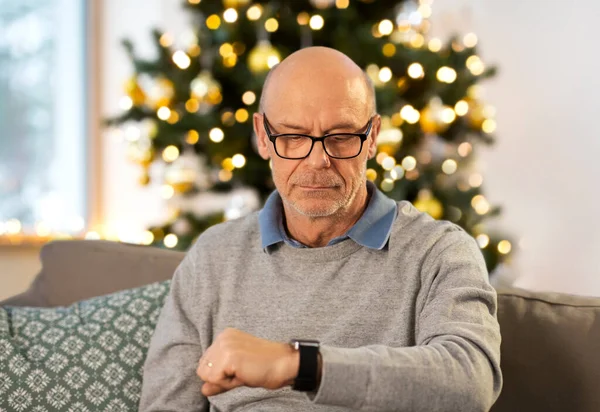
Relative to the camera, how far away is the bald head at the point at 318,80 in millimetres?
1563

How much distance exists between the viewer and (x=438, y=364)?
1.17m

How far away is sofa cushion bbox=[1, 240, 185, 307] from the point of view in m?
1.99

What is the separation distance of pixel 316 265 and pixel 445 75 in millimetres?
1866

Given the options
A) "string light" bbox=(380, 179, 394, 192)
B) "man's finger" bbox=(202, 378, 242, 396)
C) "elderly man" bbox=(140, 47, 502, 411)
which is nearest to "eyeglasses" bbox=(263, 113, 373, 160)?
"elderly man" bbox=(140, 47, 502, 411)

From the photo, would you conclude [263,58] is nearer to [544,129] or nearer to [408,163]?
[408,163]

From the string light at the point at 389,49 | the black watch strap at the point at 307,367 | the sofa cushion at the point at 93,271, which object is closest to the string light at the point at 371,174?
the string light at the point at 389,49

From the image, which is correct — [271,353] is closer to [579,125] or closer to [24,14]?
[579,125]

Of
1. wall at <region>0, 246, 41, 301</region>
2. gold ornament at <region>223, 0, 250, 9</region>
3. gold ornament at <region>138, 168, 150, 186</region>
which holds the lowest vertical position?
wall at <region>0, 246, 41, 301</region>

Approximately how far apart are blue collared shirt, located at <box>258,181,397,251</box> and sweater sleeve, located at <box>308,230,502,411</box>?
0.62 feet

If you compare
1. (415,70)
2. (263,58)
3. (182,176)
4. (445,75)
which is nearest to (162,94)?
(182,176)

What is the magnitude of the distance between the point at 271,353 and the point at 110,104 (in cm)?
364

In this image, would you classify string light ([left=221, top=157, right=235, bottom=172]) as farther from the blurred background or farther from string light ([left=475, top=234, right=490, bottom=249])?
string light ([left=475, top=234, right=490, bottom=249])

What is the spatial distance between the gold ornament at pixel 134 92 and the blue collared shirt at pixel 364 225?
1.75 metres

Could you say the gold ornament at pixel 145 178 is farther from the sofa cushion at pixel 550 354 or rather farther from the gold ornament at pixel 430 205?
the sofa cushion at pixel 550 354
